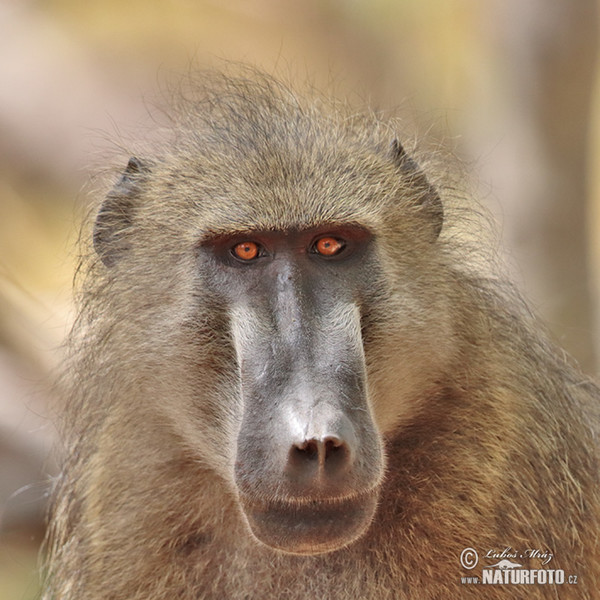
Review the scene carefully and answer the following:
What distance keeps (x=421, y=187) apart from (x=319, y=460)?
121cm

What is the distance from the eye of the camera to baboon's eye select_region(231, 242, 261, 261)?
2.93 meters

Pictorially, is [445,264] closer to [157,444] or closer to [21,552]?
[157,444]

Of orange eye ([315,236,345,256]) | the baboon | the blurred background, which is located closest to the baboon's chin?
the baboon

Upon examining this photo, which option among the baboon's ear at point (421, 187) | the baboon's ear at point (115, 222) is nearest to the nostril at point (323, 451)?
the baboon's ear at point (421, 187)

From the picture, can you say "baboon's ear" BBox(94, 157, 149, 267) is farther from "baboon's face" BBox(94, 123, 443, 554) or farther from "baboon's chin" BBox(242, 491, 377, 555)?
"baboon's chin" BBox(242, 491, 377, 555)

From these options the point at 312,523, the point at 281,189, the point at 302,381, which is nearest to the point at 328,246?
the point at 281,189

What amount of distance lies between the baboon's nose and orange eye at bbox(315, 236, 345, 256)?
0.73 meters

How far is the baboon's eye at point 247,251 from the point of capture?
9.61 feet

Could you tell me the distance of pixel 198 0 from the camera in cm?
1054

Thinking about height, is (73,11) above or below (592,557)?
below

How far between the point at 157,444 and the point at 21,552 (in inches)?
93.7

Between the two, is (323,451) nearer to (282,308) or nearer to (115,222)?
(282,308)

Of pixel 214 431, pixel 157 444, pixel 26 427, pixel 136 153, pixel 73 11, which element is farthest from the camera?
pixel 73 11

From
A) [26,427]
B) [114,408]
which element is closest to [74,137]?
[26,427]
